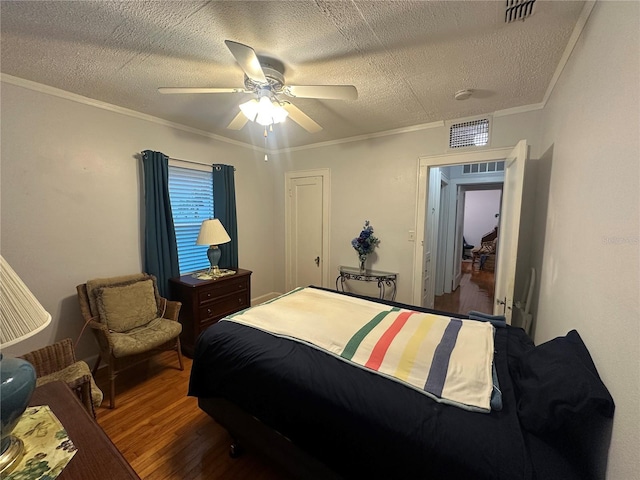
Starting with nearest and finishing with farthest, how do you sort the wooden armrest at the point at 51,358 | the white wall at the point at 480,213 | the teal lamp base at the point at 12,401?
the teal lamp base at the point at 12,401, the wooden armrest at the point at 51,358, the white wall at the point at 480,213

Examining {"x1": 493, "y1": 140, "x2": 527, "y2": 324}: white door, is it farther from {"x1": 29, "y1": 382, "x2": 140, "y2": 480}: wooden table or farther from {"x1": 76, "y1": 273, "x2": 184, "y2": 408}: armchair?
{"x1": 76, "y1": 273, "x2": 184, "y2": 408}: armchair

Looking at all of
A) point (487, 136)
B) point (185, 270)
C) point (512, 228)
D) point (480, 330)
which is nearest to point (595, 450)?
point (480, 330)

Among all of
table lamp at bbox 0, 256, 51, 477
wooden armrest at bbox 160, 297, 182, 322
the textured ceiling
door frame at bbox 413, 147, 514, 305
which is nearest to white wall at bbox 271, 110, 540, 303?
door frame at bbox 413, 147, 514, 305

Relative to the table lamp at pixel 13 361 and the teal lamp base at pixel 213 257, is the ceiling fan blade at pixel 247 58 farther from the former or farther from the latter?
the teal lamp base at pixel 213 257

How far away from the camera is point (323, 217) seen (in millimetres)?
3830

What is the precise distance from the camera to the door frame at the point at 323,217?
12.3 feet

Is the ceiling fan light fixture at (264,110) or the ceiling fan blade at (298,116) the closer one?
the ceiling fan light fixture at (264,110)

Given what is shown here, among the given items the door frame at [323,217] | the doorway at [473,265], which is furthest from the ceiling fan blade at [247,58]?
the doorway at [473,265]

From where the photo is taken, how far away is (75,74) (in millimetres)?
1918

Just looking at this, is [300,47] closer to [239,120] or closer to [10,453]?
[239,120]

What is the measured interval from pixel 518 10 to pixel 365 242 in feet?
7.88

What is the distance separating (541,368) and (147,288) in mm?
2987

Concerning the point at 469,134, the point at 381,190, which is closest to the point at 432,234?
the point at 381,190

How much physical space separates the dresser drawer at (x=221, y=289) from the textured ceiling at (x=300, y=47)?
1.83 metres
